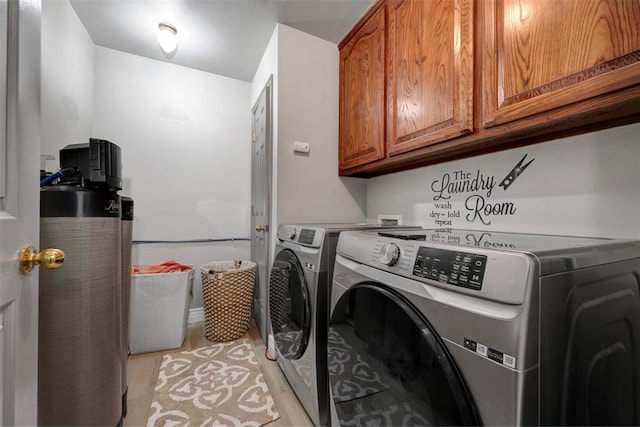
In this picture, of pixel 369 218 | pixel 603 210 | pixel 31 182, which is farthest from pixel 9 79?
pixel 369 218

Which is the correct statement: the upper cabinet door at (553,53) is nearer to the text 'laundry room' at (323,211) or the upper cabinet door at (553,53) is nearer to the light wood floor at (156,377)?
the text 'laundry room' at (323,211)

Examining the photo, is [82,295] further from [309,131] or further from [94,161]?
[309,131]

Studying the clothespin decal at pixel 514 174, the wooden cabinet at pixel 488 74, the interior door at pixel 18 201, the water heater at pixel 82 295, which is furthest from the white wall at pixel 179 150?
the clothespin decal at pixel 514 174

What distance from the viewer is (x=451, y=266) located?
585 millimetres

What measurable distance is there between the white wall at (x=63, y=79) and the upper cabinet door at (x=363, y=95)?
1.77 metres

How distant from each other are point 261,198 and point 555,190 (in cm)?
179

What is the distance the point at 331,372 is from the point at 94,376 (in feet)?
3.08

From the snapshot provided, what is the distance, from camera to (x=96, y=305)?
0.99m

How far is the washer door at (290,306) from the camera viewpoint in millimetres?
1201

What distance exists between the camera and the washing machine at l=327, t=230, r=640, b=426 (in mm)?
463

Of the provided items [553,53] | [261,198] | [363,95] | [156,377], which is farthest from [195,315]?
[553,53]

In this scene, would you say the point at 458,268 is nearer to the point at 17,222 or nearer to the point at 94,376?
the point at 17,222

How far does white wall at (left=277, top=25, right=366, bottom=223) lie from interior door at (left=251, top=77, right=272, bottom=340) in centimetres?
16

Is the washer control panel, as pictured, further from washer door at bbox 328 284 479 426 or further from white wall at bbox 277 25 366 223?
white wall at bbox 277 25 366 223
